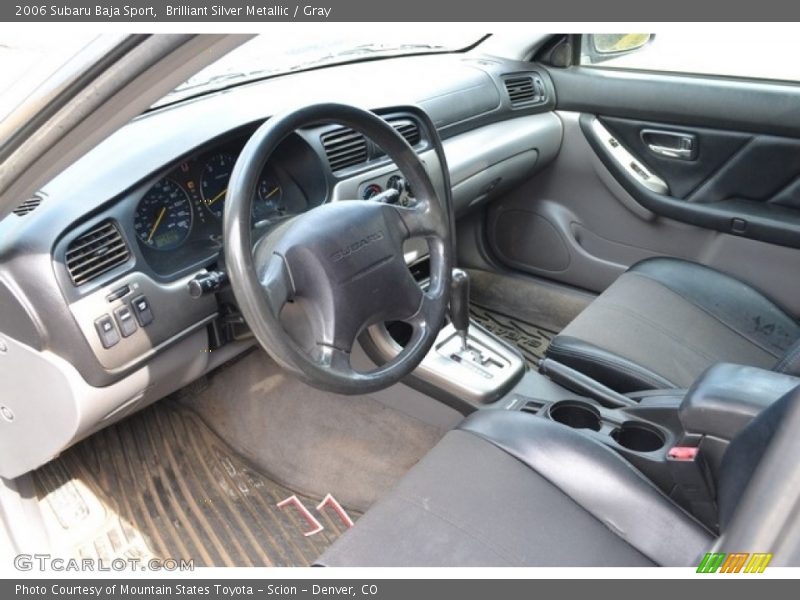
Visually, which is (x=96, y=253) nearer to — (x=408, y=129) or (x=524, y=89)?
(x=408, y=129)

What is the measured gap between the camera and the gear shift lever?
1600 millimetres

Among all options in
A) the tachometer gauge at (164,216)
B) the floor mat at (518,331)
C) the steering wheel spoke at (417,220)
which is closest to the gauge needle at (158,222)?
the tachometer gauge at (164,216)

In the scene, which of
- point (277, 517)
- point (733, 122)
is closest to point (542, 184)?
point (733, 122)

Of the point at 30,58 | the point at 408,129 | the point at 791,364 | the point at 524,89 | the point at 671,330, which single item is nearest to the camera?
the point at 30,58

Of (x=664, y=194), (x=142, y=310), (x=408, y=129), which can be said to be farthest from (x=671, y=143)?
(x=142, y=310)

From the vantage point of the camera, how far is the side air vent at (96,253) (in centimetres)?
137

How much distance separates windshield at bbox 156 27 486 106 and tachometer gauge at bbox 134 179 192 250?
0.23 m

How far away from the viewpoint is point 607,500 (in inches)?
47.5

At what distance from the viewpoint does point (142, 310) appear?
1470 mm

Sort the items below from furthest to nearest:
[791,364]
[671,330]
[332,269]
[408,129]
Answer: [408,129] < [671,330] < [791,364] < [332,269]

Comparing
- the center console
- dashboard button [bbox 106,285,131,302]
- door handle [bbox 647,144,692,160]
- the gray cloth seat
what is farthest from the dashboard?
door handle [bbox 647,144,692,160]

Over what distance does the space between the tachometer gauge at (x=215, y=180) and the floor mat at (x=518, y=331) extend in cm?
107

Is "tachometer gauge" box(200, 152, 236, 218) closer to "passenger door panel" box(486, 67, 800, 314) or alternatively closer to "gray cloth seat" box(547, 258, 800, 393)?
"gray cloth seat" box(547, 258, 800, 393)

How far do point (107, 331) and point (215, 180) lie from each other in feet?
1.42
